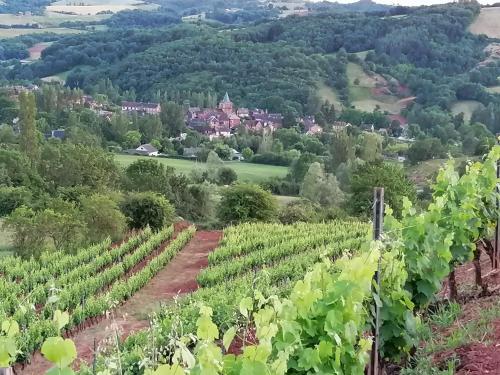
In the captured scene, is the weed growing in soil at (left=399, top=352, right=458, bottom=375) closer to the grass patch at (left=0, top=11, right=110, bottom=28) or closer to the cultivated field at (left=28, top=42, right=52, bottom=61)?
the cultivated field at (left=28, top=42, right=52, bottom=61)

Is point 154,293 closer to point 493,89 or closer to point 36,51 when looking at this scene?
point 493,89

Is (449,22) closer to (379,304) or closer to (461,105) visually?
(461,105)

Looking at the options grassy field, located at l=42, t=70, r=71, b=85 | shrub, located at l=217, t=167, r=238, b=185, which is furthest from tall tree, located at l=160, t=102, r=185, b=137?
grassy field, located at l=42, t=70, r=71, b=85

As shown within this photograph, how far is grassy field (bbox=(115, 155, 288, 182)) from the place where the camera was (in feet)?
171

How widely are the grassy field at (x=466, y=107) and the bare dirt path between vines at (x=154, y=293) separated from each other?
62075 millimetres

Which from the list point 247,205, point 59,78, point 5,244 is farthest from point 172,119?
point 5,244

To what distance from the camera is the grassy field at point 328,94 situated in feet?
280

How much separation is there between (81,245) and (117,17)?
14771 cm

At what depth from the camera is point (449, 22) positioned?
97250 millimetres

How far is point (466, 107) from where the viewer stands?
78750 mm

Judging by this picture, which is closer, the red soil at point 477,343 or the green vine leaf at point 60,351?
the green vine leaf at point 60,351

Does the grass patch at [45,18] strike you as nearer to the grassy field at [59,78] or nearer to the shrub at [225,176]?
the grassy field at [59,78]

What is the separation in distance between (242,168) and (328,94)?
1408 inches

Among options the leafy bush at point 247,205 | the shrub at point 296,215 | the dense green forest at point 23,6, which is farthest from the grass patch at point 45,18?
the leafy bush at point 247,205
